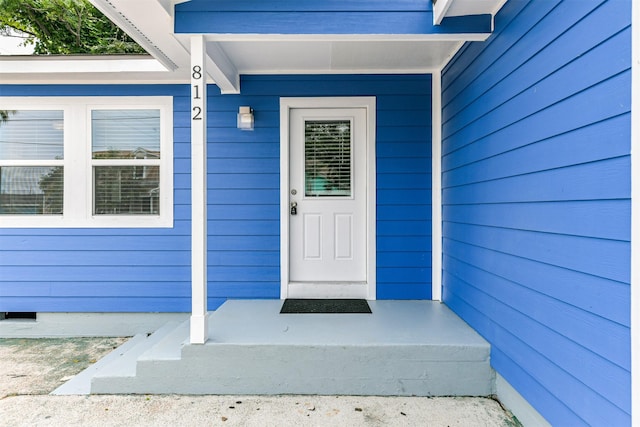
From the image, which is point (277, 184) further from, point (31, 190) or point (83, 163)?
point (31, 190)

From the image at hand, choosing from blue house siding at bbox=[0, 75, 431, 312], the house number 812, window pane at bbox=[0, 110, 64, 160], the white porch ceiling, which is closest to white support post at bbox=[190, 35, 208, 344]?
the house number 812

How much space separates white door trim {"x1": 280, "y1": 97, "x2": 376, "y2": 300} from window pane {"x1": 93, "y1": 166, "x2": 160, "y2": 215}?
1.21 metres

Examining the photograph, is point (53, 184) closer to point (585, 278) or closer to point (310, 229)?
point (310, 229)

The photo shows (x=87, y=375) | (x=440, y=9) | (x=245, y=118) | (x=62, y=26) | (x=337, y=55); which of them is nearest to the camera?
(x=440, y=9)

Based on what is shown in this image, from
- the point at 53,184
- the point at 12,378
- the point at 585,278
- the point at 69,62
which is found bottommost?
the point at 12,378

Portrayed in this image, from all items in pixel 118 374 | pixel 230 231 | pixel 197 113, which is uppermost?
pixel 197 113

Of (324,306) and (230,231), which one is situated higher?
(230,231)

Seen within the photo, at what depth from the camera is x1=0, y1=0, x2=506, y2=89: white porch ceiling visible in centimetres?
240

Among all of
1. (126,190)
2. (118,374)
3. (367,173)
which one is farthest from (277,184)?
(118,374)

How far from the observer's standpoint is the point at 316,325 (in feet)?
8.99

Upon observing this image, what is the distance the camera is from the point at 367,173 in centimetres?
349

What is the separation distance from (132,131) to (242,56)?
133cm
